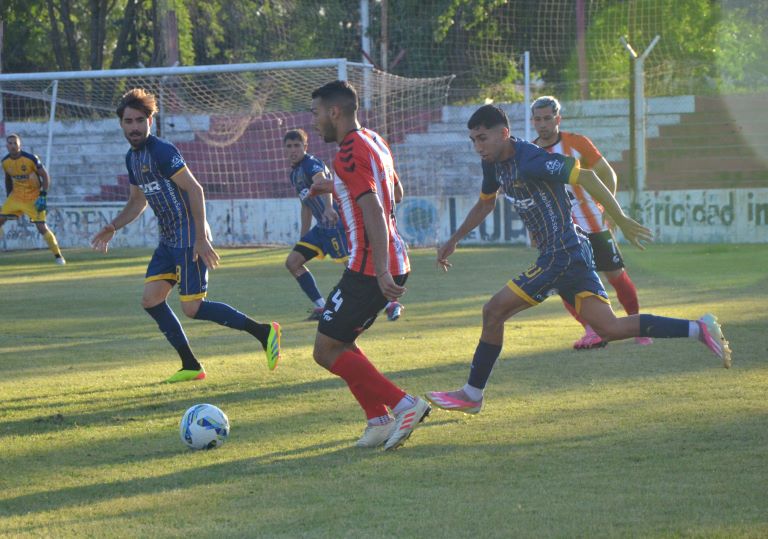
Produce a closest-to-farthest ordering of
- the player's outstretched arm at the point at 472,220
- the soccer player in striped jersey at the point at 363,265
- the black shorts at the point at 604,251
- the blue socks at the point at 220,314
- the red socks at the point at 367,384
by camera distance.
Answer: the soccer player in striped jersey at the point at 363,265 < the red socks at the point at 367,384 < the player's outstretched arm at the point at 472,220 < the blue socks at the point at 220,314 < the black shorts at the point at 604,251

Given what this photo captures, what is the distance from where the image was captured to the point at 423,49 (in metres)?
32.7

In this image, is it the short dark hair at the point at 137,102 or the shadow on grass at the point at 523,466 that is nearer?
the shadow on grass at the point at 523,466

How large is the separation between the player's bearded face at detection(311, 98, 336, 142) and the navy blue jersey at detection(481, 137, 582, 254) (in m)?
1.24

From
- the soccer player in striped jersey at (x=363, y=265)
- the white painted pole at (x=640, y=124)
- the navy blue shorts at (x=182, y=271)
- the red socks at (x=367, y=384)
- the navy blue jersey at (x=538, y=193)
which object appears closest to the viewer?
the soccer player in striped jersey at (x=363, y=265)

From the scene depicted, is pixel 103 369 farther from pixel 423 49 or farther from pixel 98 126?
pixel 423 49

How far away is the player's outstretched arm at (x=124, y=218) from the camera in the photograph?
871 cm

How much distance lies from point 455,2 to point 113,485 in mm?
27757

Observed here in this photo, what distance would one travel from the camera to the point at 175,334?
859cm

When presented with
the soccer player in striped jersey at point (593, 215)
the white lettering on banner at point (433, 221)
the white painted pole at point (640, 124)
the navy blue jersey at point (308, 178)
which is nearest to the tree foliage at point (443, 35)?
the white painted pole at point (640, 124)

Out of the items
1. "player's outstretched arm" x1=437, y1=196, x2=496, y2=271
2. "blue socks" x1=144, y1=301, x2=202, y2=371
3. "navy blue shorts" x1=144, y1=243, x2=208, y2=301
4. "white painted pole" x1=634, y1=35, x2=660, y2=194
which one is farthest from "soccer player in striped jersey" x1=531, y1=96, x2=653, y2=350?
"white painted pole" x1=634, y1=35, x2=660, y2=194

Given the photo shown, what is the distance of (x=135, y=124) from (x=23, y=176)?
13.8 metres

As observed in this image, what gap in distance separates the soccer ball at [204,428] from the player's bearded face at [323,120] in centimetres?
162

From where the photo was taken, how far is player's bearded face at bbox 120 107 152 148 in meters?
8.00

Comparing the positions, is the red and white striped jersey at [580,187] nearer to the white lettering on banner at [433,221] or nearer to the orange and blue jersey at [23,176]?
the orange and blue jersey at [23,176]
